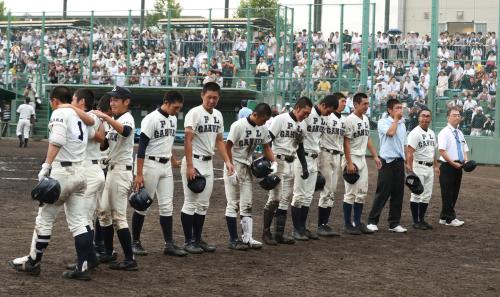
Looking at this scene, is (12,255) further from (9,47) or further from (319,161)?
(9,47)

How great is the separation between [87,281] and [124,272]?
65 centimetres

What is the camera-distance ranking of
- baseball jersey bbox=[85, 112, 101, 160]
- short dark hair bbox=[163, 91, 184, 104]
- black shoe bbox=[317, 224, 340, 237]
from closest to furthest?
baseball jersey bbox=[85, 112, 101, 160] < short dark hair bbox=[163, 91, 184, 104] < black shoe bbox=[317, 224, 340, 237]

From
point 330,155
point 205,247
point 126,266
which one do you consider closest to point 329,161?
point 330,155

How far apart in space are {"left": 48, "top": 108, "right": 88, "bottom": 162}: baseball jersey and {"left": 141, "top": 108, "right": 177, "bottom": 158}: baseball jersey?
1.46 metres

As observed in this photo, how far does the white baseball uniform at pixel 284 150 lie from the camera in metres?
12.4

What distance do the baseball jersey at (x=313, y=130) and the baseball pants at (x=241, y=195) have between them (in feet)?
4.38

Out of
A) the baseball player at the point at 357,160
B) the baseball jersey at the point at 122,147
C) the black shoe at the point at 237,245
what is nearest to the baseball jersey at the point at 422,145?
the baseball player at the point at 357,160

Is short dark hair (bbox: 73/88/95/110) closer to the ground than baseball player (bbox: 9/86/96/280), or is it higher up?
higher up

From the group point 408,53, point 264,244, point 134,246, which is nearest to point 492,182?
point 408,53

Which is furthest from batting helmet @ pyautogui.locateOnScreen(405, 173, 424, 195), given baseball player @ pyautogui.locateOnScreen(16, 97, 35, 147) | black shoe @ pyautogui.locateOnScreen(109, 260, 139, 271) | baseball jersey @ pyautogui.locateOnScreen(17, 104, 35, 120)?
baseball jersey @ pyautogui.locateOnScreen(17, 104, 35, 120)

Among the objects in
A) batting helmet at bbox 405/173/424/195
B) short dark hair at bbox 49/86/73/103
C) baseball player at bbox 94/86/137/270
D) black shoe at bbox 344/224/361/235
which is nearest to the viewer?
short dark hair at bbox 49/86/73/103

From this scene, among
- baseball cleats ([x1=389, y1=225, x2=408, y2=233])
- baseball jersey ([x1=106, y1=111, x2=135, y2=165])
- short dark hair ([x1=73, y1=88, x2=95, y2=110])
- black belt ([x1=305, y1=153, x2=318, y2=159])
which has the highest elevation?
short dark hair ([x1=73, y1=88, x2=95, y2=110])

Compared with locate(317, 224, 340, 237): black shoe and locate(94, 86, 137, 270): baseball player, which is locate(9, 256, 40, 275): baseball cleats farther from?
locate(317, 224, 340, 237): black shoe

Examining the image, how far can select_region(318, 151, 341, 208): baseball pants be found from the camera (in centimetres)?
1335
